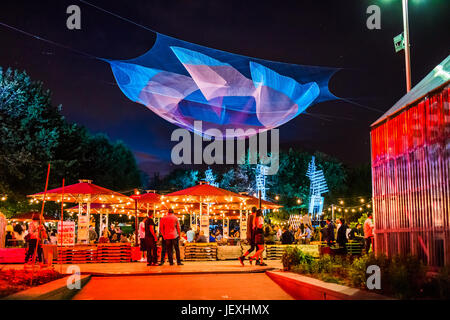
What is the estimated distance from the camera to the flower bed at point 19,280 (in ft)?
26.7

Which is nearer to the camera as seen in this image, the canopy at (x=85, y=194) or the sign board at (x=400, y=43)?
the sign board at (x=400, y=43)

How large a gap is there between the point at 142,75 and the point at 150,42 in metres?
1.82

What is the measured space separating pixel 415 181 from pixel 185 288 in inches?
199

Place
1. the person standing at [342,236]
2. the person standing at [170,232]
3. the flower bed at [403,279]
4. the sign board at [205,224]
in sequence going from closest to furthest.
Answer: the flower bed at [403,279] < the person standing at [170,232] < the person standing at [342,236] < the sign board at [205,224]

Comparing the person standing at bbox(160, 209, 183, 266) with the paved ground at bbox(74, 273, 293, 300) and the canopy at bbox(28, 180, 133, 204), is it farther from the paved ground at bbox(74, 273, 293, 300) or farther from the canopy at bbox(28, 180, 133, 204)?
the canopy at bbox(28, 180, 133, 204)

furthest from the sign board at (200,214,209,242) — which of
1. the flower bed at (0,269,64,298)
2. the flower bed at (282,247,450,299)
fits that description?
the flower bed at (282,247,450,299)

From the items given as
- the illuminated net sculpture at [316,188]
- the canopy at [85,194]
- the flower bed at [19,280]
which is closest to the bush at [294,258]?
the flower bed at [19,280]

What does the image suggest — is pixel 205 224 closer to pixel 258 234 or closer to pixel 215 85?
pixel 258 234

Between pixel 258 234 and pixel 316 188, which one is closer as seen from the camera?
pixel 258 234

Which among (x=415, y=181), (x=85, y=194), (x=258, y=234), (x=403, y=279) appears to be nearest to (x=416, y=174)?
(x=415, y=181)

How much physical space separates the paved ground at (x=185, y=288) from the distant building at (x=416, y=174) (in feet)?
8.54

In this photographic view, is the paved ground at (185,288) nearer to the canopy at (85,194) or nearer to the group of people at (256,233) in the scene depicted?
the group of people at (256,233)

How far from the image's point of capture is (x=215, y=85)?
1062 inches
